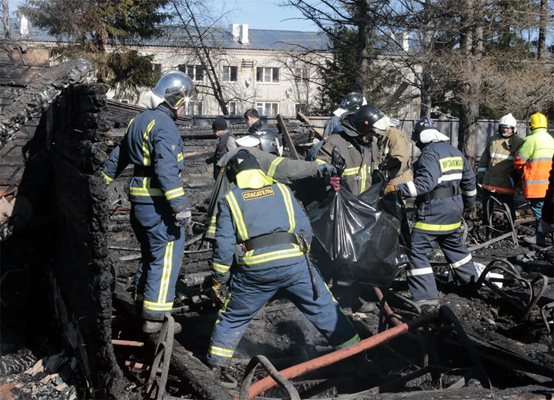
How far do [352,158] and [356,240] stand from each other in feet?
3.27

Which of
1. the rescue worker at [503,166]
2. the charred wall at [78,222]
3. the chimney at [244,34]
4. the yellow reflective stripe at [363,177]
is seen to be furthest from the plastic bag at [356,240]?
the chimney at [244,34]

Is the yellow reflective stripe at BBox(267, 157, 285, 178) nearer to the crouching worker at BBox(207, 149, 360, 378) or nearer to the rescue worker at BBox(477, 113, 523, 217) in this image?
the crouching worker at BBox(207, 149, 360, 378)

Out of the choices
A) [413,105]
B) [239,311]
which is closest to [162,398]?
[239,311]

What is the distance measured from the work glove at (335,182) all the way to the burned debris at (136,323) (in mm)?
868

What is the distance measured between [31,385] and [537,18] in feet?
47.6

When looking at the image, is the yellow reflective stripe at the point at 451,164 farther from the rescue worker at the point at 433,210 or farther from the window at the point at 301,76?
the window at the point at 301,76

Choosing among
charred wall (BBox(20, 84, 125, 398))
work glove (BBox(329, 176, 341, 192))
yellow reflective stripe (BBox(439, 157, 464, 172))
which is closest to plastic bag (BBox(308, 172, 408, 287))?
work glove (BBox(329, 176, 341, 192))

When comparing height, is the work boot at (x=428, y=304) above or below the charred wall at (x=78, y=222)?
below

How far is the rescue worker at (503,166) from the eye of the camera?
34.5 feet

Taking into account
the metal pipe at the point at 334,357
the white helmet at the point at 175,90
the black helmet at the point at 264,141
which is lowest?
the metal pipe at the point at 334,357

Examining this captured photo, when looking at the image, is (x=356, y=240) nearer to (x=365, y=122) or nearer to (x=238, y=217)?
(x=365, y=122)

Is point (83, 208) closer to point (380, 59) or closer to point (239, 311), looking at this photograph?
point (239, 311)

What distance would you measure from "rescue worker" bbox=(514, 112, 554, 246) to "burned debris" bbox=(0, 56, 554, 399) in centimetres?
278

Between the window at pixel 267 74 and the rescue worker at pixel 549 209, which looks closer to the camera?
the rescue worker at pixel 549 209
